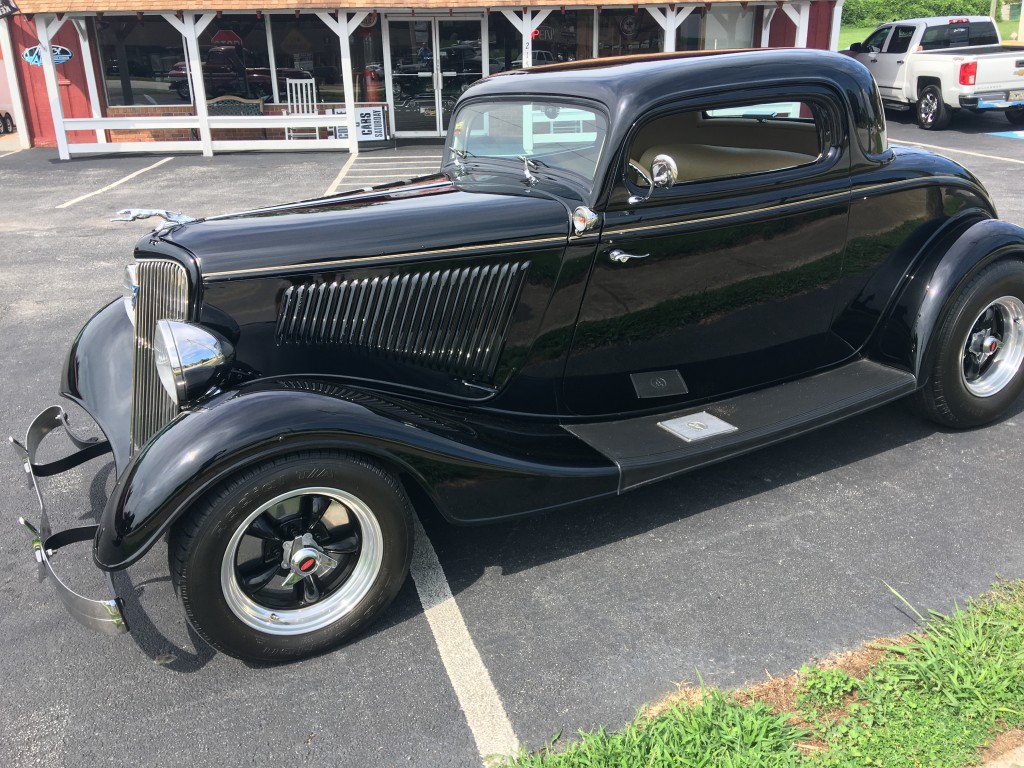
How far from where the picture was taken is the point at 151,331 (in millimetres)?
3137

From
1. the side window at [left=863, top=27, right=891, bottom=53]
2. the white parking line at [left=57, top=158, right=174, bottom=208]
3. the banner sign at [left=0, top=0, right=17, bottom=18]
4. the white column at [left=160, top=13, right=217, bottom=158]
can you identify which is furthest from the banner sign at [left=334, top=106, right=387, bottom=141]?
the side window at [left=863, top=27, right=891, bottom=53]

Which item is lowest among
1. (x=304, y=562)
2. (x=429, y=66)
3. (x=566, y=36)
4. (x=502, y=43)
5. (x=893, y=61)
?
(x=304, y=562)

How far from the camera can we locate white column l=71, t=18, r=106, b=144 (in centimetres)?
1580

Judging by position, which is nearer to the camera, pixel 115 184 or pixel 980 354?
pixel 980 354

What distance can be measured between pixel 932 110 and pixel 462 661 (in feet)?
51.8

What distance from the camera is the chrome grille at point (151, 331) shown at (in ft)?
9.64

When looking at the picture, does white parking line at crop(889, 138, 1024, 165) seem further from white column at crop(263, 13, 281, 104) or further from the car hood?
white column at crop(263, 13, 281, 104)

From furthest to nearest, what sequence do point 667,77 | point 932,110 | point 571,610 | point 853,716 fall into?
point 932,110 → point 667,77 → point 571,610 → point 853,716

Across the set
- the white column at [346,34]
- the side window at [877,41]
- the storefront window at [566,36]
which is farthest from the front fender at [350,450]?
the side window at [877,41]

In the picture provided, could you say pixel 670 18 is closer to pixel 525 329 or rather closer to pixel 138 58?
pixel 138 58

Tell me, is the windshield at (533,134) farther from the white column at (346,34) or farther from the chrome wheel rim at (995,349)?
the white column at (346,34)

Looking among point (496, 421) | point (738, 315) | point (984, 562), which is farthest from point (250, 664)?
point (984, 562)

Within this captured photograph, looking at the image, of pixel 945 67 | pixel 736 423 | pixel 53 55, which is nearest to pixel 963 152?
pixel 945 67

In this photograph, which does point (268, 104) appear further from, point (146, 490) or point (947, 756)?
point (947, 756)
